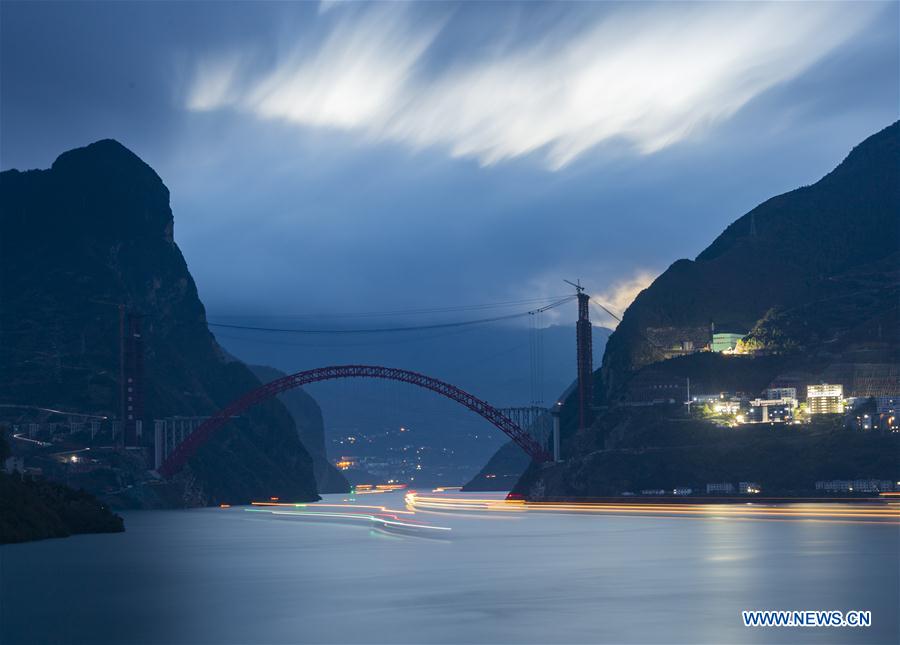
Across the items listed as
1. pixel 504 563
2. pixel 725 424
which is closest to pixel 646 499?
pixel 725 424

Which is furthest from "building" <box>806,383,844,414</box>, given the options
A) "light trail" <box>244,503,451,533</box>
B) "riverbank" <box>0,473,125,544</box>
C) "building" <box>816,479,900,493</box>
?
"riverbank" <box>0,473,125,544</box>

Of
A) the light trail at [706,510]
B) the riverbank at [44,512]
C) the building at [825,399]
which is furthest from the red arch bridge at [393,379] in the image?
the riverbank at [44,512]

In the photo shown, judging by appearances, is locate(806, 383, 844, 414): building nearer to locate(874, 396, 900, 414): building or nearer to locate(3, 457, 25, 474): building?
locate(874, 396, 900, 414): building

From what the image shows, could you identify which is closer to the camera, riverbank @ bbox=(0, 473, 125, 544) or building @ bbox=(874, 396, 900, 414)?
riverbank @ bbox=(0, 473, 125, 544)

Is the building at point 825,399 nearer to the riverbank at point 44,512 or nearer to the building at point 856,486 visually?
the building at point 856,486

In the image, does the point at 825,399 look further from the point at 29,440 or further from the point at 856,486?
the point at 29,440

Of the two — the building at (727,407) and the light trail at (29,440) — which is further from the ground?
the building at (727,407)

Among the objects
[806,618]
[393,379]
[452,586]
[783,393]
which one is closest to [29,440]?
[393,379]
